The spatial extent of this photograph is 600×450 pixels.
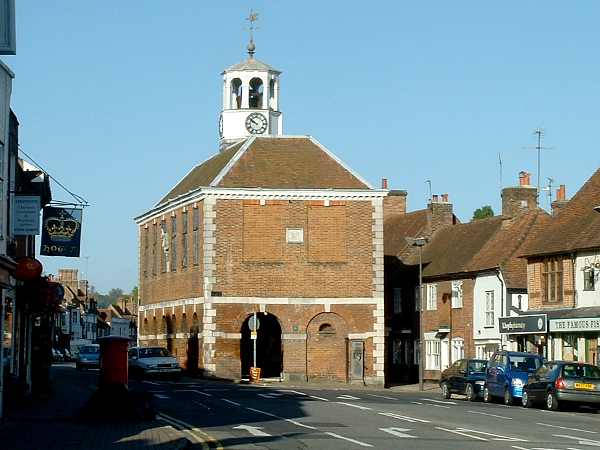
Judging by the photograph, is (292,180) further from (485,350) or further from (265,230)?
(485,350)

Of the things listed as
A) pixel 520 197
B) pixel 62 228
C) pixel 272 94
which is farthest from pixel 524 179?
pixel 62 228

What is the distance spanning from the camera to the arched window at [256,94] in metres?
73.1

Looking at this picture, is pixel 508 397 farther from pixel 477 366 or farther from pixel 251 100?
pixel 251 100

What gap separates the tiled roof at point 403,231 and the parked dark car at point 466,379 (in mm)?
27050

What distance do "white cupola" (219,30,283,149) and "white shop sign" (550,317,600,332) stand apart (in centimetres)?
2389

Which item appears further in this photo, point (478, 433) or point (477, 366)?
point (477, 366)

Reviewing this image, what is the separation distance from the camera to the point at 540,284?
56812 millimetres

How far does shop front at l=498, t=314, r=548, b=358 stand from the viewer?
2188 inches

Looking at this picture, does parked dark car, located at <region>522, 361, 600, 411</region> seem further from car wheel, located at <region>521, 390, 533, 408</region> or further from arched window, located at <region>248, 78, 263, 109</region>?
arched window, located at <region>248, 78, 263, 109</region>

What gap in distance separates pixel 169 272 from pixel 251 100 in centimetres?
1101

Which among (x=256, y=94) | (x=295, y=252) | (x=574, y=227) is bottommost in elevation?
(x=295, y=252)


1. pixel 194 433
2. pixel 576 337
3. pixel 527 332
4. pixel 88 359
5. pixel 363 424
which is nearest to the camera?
pixel 194 433

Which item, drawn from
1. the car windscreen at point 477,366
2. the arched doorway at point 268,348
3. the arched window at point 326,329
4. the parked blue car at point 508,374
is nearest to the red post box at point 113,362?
the parked blue car at point 508,374

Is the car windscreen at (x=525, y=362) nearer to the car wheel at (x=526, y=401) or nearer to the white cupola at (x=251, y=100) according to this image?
the car wheel at (x=526, y=401)
